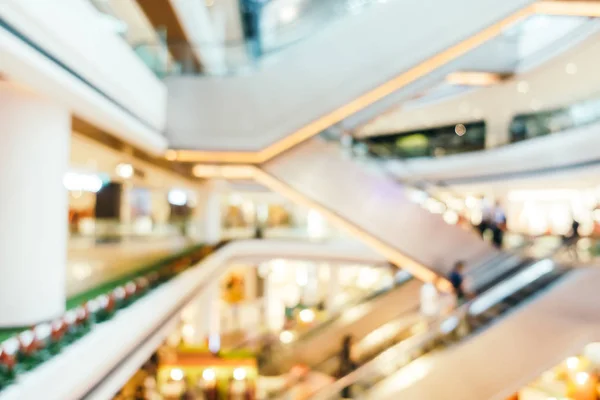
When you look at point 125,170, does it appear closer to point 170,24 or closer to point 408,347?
point 170,24

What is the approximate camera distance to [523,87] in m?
16.9

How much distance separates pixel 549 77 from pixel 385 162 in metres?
7.10

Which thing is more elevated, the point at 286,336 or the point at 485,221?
the point at 485,221

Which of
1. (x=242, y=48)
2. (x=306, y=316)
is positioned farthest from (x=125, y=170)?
(x=306, y=316)

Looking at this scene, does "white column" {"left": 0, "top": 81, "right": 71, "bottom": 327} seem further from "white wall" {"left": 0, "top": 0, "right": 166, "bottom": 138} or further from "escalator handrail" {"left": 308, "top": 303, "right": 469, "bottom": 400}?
"escalator handrail" {"left": 308, "top": 303, "right": 469, "bottom": 400}

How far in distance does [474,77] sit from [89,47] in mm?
11838

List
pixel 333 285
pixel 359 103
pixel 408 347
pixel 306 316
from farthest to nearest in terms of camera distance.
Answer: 1. pixel 333 285
2. pixel 306 316
3. pixel 359 103
4. pixel 408 347

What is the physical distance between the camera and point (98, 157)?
462 inches

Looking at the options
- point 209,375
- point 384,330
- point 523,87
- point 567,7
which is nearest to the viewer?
point 567,7

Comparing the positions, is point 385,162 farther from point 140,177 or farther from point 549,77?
point 549,77

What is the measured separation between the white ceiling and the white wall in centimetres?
100

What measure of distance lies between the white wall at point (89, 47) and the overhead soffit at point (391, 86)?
1449 millimetres

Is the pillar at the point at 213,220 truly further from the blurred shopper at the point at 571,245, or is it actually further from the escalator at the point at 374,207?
the blurred shopper at the point at 571,245

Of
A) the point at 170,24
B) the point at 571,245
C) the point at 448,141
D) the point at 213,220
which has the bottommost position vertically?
the point at 571,245
